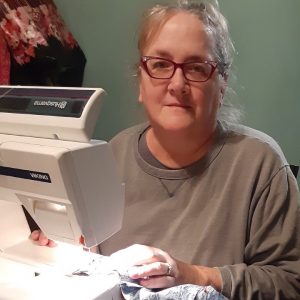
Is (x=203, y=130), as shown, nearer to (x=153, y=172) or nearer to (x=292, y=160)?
(x=153, y=172)

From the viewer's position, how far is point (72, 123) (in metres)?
0.74

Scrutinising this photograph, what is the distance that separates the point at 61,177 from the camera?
74 cm

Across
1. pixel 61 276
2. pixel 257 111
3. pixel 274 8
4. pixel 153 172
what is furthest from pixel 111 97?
pixel 61 276

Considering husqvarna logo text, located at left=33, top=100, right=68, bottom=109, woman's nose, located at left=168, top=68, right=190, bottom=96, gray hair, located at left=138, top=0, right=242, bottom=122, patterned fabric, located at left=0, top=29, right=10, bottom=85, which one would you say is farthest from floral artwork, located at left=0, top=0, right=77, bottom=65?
husqvarna logo text, located at left=33, top=100, right=68, bottom=109

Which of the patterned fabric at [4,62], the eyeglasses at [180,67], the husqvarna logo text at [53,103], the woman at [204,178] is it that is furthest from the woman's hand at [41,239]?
the patterned fabric at [4,62]

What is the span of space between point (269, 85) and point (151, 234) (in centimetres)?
107

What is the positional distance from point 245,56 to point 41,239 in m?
1.30

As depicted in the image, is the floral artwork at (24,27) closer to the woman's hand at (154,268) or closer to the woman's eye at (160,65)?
the woman's eye at (160,65)

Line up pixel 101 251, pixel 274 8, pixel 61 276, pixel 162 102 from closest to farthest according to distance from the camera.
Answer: pixel 61 276, pixel 162 102, pixel 101 251, pixel 274 8

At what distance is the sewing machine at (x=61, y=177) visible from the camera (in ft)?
2.45

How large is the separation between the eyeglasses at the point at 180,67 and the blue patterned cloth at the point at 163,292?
519mm

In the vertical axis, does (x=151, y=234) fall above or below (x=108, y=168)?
below

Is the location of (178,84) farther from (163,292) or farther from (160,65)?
(163,292)

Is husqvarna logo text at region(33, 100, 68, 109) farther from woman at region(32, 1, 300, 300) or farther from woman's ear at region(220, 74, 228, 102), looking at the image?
woman's ear at region(220, 74, 228, 102)
